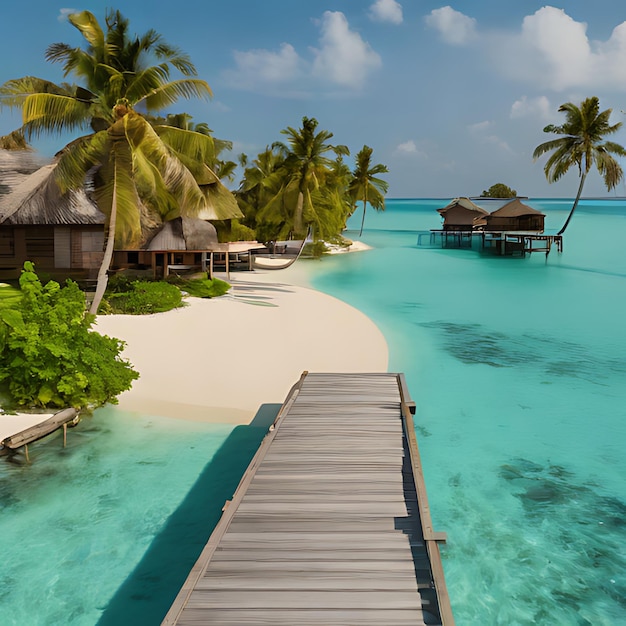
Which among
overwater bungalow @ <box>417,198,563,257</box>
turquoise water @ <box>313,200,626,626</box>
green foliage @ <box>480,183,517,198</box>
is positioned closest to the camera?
turquoise water @ <box>313,200,626,626</box>

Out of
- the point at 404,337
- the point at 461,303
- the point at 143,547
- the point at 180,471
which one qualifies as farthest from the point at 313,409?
the point at 461,303

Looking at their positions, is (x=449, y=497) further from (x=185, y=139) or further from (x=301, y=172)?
(x=301, y=172)

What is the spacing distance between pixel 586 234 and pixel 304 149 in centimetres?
7676

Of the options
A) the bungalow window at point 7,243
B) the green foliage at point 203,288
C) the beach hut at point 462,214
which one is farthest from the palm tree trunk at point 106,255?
the beach hut at point 462,214

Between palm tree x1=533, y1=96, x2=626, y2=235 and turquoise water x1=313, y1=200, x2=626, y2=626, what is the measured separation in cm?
2513

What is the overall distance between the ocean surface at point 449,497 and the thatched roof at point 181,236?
11.1 meters

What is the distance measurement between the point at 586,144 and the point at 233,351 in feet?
142

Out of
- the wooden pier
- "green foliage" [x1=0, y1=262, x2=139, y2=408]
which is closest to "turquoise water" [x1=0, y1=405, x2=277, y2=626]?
the wooden pier

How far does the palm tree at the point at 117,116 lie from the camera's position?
53.3 ft

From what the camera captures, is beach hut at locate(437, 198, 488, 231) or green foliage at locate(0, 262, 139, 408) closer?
green foliage at locate(0, 262, 139, 408)

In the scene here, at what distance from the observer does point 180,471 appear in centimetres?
885

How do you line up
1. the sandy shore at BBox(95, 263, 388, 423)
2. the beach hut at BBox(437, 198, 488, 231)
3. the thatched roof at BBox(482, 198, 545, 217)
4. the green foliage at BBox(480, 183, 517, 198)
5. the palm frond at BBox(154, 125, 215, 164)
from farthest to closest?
the green foliage at BBox(480, 183, 517, 198), the beach hut at BBox(437, 198, 488, 231), the thatched roof at BBox(482, 198, 545, 217), the palm frond at BBox(154, 125, 215, 164), the sandy shore at BBox(95, 263, 388, 423)

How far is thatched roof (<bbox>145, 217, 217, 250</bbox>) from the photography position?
23.9 meters

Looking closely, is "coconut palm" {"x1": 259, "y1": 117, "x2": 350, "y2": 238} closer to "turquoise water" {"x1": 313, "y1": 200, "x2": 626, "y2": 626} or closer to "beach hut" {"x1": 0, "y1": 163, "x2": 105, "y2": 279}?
"turquoise water" {"x1": 313, "y1": 200, "x2": 626, "y2": 626}
